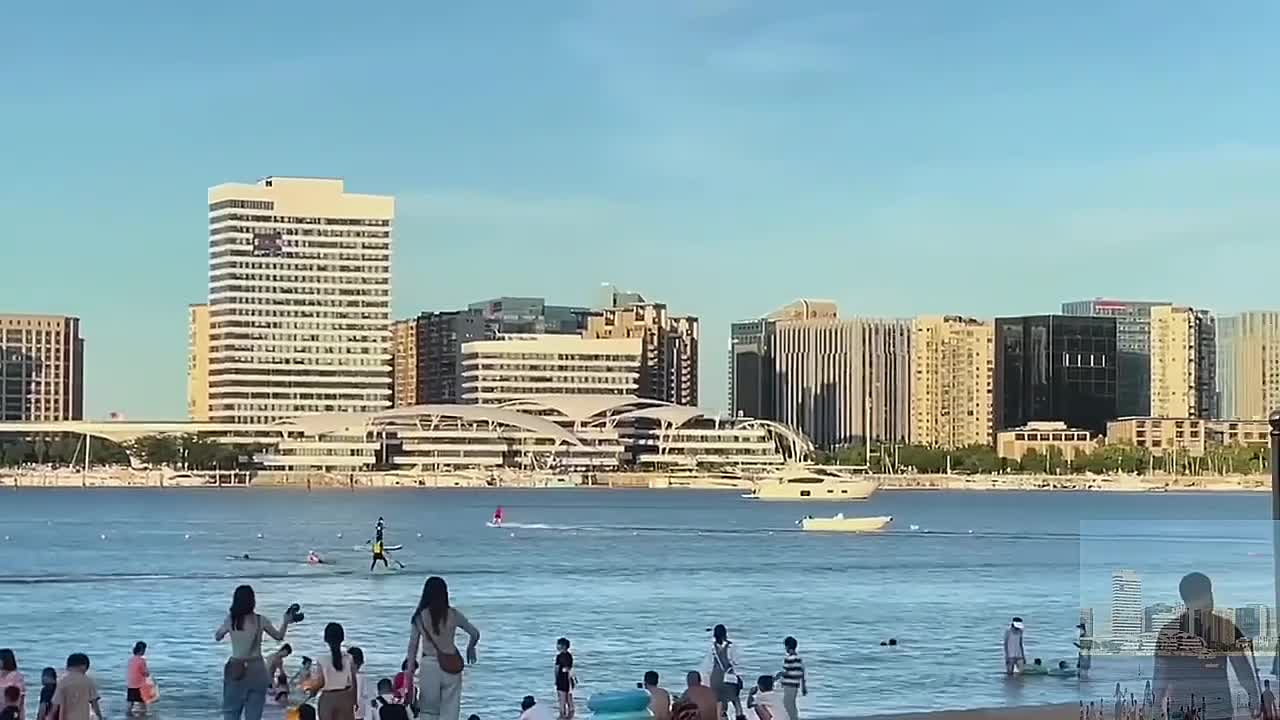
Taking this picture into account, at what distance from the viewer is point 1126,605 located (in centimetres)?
714

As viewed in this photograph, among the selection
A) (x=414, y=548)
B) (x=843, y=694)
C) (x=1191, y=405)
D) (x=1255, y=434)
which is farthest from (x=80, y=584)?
(x=1191, y=405)

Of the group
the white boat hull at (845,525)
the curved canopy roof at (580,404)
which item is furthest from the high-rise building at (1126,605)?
the curved canopy roof at (580,404)

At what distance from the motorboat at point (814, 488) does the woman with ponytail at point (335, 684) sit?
12488cm

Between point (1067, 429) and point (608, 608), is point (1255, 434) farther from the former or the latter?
point (608, 608)

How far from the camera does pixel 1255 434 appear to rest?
18038cm

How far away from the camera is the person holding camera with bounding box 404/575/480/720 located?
988 cm

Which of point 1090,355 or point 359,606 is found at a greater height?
point 1090,355

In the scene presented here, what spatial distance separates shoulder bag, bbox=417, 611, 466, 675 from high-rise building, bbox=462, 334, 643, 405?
173752mm

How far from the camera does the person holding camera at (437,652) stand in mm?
9883

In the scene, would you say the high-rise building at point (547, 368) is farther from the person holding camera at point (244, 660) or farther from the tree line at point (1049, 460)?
the person holding camera at point (244, 660)

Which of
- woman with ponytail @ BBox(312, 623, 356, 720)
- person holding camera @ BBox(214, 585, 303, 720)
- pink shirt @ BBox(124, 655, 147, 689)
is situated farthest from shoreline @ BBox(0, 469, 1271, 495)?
woman with ponytail @ BBox(312, 623, 356, 720)

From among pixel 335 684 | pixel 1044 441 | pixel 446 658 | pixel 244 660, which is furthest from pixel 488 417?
pixel 446 658

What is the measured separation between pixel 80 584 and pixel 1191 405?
157480mm

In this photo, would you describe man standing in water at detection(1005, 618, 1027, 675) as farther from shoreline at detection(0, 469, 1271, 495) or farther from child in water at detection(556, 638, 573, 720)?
shoreline at detection(0, 469, 1271, 495)
